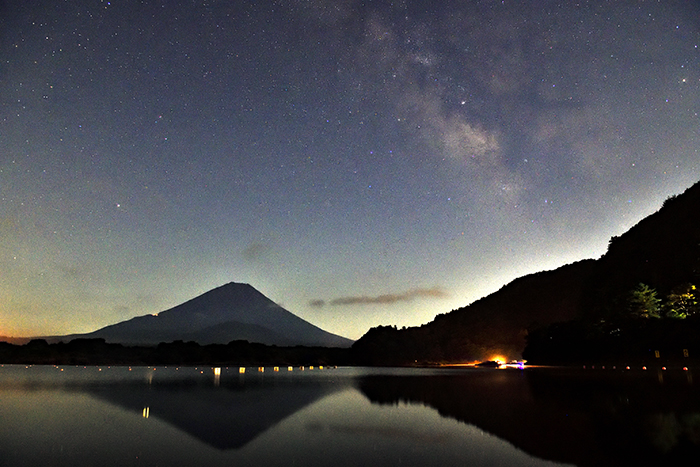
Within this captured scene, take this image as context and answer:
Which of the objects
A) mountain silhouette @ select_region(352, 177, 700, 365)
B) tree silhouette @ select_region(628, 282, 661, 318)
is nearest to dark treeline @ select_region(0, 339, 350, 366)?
mountain silhouette @ select_region(352, 177, 700, 365)

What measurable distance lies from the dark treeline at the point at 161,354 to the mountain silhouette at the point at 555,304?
21.8m

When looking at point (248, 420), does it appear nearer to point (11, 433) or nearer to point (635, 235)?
point (11, 433)

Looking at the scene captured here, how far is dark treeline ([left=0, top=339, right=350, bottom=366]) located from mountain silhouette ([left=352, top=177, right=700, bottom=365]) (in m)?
21.8

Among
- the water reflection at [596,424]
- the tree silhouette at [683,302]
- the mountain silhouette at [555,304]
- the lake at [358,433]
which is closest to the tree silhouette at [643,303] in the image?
the tree silhouette at [683,302]

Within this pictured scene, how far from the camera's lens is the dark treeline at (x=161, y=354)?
16825 centimetres

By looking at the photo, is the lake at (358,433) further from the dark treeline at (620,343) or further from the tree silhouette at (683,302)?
the tree silhouette at (683,302)

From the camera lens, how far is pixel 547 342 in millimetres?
85750

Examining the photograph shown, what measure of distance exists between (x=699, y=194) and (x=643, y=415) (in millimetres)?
80448

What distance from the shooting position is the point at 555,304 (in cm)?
18300

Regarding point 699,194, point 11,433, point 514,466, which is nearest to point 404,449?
point 514,466

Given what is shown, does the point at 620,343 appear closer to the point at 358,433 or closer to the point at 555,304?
the point at 358,433

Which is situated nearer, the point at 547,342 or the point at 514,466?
the point at 514,466

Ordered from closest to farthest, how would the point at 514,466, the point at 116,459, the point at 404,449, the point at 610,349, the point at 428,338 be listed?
the point at 514,466 < the point at 116,459 < the point at 404,449 < the point at 610,349 < the point at 428,338

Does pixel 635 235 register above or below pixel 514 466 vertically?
above
